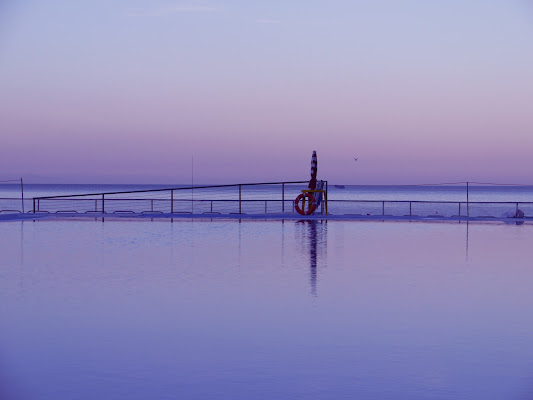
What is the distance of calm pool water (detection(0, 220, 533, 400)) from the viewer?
6.00m

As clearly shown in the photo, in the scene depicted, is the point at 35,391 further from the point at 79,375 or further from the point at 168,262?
the point at 168,262

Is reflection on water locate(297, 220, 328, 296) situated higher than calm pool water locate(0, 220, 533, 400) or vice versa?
reflection on water locate(297, 220, 328, 296)

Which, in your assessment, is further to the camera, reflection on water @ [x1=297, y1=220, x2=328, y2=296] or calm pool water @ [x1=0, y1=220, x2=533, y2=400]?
reflection on water @ [x1=297, y1=220, x2=328, y2=296]

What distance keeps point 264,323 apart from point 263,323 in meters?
0.01

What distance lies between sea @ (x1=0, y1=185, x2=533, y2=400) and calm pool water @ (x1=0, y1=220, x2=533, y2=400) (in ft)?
0.09

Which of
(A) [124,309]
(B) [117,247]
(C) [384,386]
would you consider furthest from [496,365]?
(B) [117,247]

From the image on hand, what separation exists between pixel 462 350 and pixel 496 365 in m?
0.62

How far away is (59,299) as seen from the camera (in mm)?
10102

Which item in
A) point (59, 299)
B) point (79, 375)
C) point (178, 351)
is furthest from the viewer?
point (59, 299)

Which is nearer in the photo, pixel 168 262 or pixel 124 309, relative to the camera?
pixel 124 309

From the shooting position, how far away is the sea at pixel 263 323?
6.00m

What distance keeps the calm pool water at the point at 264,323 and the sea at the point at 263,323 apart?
1.0 inches

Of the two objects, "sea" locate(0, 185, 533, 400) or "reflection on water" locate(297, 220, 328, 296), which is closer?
"sea" locate(0, 185, 533, 400)

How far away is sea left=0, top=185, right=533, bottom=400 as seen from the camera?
19.7 ft
